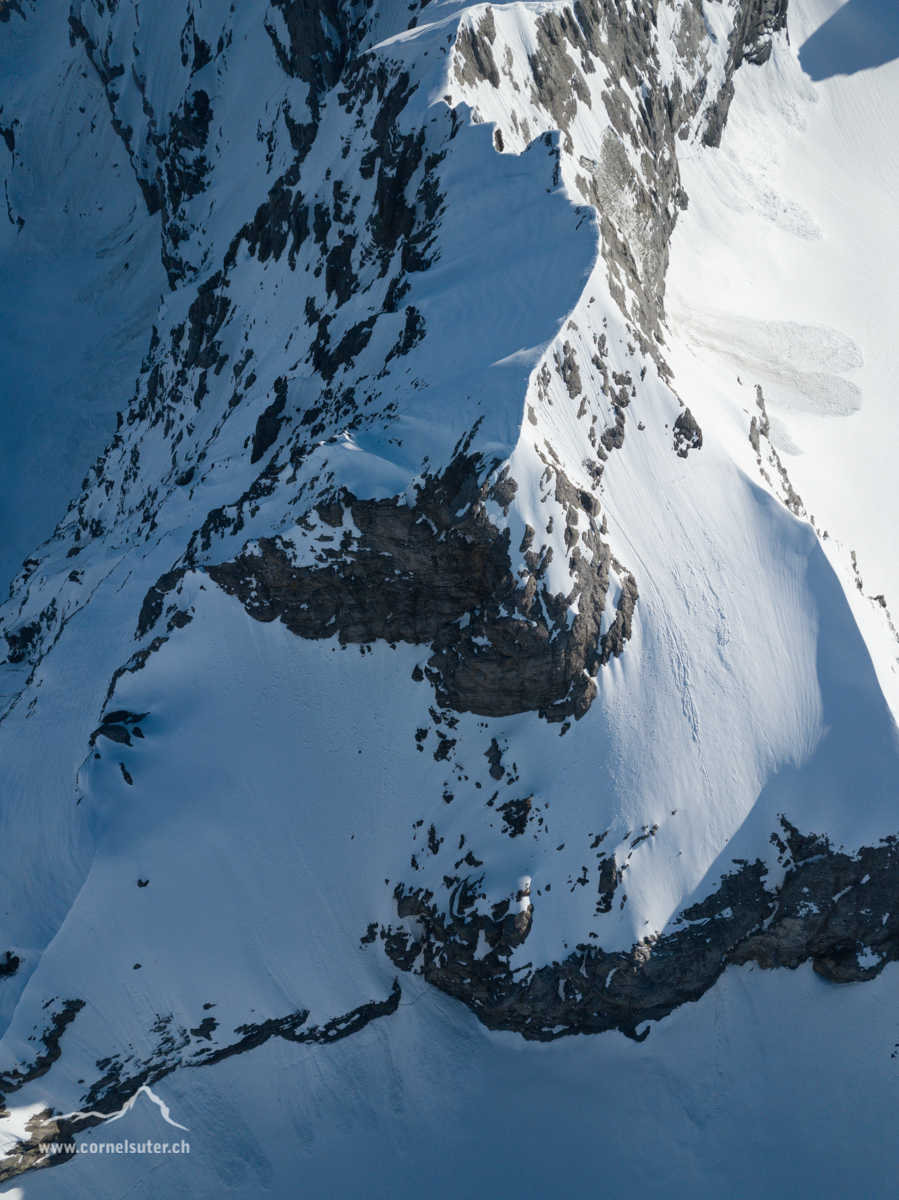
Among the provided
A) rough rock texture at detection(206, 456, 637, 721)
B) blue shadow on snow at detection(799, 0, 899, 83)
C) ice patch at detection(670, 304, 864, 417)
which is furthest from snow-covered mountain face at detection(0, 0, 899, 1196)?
blue shadow on snow at detection(799, 0, 899, 83)

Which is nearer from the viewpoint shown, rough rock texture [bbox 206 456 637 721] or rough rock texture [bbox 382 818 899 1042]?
rough rock texture [bbox 206 456 637 721]

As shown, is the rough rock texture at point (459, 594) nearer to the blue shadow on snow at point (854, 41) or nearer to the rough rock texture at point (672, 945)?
the rough rock texture at point (672, 945)

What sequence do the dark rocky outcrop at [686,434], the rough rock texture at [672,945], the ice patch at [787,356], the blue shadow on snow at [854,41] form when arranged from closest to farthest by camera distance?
the rough rock texture at [672,945], the dark rocky outcrop at [686,434], the ice patch at [787,356], the blue shadow on snow at [854,41]

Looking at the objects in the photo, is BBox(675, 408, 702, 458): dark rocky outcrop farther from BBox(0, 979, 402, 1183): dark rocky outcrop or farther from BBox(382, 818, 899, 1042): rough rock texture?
BBox(0, 979, 402, 1183): dark rocky outcrop

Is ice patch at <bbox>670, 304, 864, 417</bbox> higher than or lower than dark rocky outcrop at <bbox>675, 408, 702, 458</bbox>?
higher

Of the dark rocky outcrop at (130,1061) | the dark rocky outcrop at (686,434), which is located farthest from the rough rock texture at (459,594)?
the dark rocky outcrop at (130,1061)

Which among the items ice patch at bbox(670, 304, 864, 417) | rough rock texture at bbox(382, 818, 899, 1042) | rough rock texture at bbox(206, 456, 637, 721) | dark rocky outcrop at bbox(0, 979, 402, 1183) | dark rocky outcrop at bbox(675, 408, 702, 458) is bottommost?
rough rock texture at bbox(382, 818, 899, 1042)
